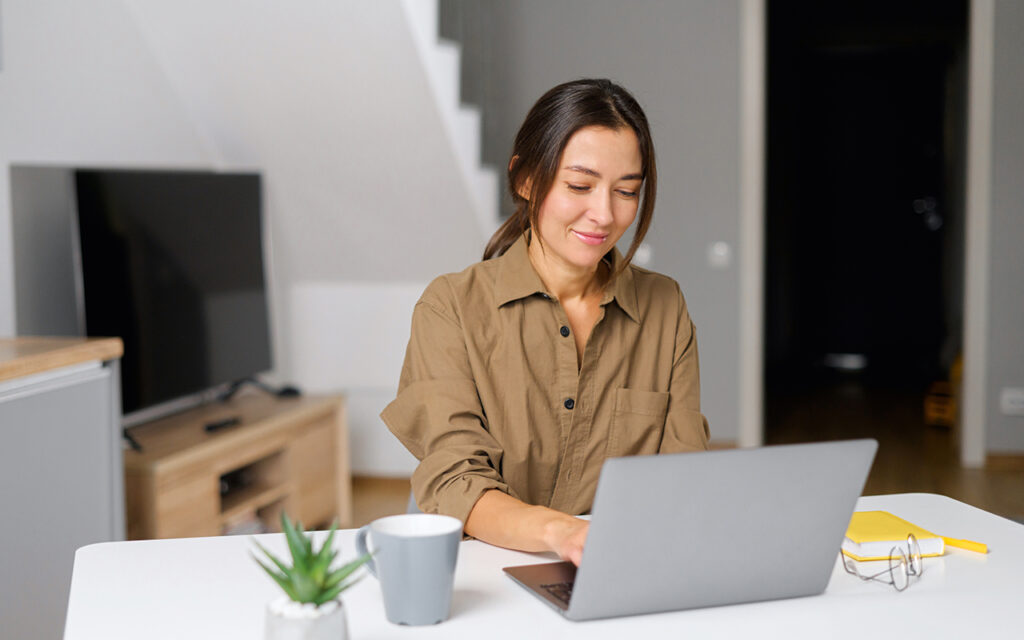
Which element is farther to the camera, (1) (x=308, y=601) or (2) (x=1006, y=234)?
(2) (x=1006, y=234)

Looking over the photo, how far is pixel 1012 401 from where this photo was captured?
4.38 m

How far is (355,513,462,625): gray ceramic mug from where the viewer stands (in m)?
0.93

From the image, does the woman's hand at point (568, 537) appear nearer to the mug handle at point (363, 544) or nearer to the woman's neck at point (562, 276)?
the mug handle at point (363, 544)

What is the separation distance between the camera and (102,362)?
7.44ft

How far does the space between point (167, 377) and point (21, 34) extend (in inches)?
40.2

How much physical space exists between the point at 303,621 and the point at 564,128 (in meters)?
0.83

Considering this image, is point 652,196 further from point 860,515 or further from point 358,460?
point 358,460

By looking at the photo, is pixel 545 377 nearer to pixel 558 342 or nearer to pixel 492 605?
pixel 558 342

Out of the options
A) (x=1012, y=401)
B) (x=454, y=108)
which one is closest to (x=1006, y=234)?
(x=1012, y=401)

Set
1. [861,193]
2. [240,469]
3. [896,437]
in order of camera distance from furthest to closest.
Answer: [861,193] < [896,437] < [240,469]

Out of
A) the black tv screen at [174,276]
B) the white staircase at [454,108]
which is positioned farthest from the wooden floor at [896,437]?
the black tv screen at [174,276]

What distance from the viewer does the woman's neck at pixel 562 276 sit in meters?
1.58

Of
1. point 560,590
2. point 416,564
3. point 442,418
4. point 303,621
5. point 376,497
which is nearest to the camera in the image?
point 303,621

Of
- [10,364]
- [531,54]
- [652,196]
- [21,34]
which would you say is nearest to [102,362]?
[10,364]
